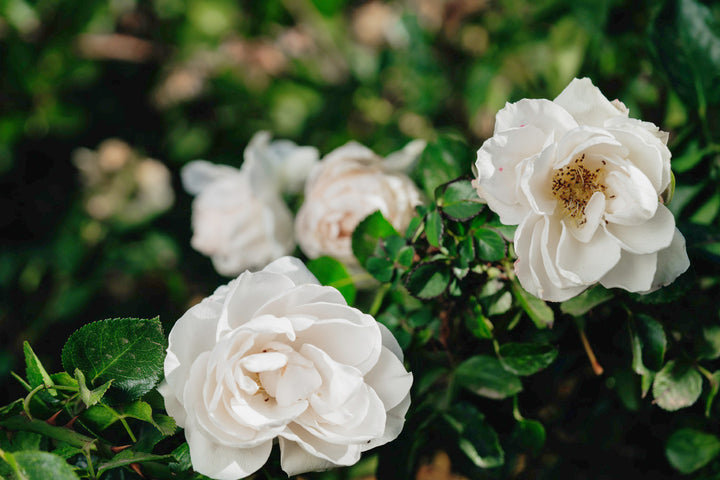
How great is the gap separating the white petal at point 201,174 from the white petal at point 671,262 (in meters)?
0.45

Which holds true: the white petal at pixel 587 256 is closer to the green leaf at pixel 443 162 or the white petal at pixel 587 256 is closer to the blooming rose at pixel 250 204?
the green leaf at pixel 443 162

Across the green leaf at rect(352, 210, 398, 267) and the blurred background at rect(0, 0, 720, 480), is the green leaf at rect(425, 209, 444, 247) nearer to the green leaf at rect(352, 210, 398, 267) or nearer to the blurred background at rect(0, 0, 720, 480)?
the green leaf at rect(352, 210, 398, 267)

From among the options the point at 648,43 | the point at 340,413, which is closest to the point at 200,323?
the point at 340,413

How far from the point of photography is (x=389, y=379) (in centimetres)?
37

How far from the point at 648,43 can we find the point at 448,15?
509 mm

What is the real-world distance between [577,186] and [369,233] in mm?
179

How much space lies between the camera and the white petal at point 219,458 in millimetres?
344

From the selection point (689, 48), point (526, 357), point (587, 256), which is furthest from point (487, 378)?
point (689, 48)

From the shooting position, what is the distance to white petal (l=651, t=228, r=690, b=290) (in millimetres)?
361

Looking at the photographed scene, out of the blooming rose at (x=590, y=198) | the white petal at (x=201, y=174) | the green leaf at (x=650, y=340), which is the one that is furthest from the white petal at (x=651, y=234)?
the white petal at (x=201, y=174)

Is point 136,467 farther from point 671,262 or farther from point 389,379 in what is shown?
point 671,262

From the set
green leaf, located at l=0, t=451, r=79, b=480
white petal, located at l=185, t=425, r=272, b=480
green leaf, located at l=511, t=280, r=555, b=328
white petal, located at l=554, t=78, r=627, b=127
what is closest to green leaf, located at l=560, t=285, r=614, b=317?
green leaf, located at l=511, t=280, r=555, b=328

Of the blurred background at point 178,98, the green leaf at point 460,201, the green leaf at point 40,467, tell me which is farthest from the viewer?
the blurred background at point 178,98

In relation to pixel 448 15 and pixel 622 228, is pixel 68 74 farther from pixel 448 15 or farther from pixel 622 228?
pixel 622 228
